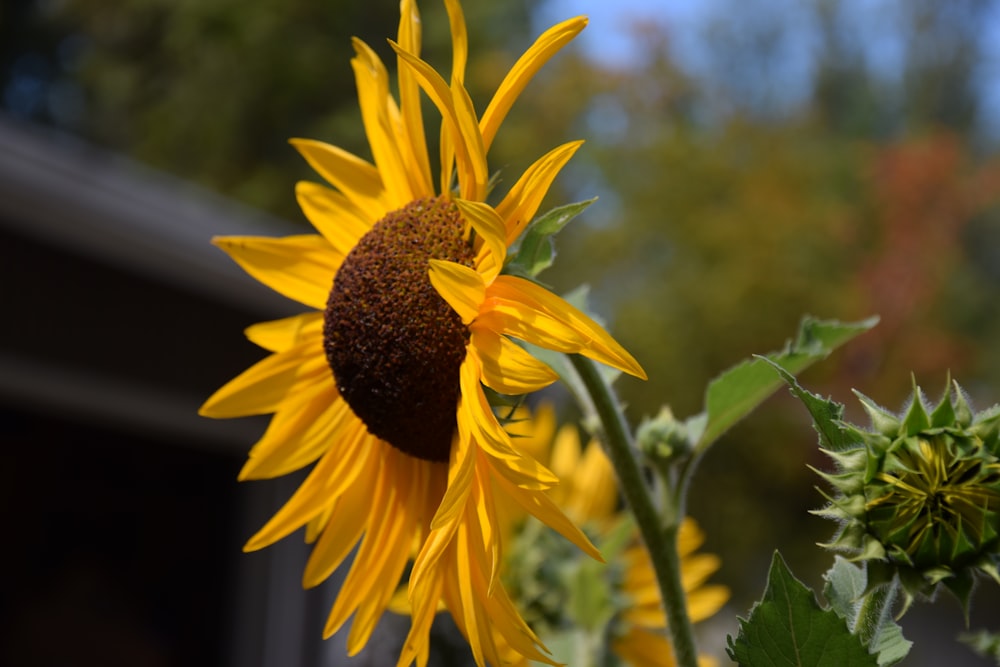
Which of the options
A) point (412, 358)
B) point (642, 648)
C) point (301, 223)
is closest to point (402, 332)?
point (412, 358)

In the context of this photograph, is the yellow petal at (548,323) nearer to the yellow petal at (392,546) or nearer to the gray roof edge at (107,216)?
the yellow petal at (392,546)

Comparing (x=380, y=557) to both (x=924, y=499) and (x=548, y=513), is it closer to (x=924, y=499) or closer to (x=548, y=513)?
(x=548, y=513)

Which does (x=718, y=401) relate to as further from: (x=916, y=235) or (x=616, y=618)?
(x=916, y=235)

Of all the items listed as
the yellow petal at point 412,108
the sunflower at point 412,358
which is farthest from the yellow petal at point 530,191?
the yellow petal at point 412,108

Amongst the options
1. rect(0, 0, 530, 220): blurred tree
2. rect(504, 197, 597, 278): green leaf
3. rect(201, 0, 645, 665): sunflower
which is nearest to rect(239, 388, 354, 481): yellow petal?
rect(201, 0, 645, 665): sunflower

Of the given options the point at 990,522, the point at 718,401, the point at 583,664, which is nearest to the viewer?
the point at 990,522

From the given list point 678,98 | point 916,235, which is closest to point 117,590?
point 916,235
